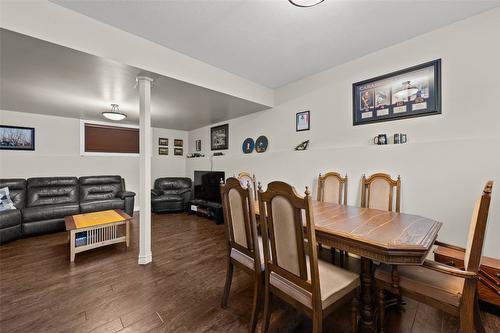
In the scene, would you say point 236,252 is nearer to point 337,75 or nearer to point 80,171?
point 337,75

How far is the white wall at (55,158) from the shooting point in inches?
165

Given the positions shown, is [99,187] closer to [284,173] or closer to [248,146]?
[248,146]

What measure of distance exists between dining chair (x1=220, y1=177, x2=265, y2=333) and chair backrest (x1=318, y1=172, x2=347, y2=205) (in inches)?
63.4

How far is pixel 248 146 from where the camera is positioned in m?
4.54

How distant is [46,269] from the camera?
7.87 ft

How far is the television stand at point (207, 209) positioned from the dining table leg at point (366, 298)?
315 centimetres

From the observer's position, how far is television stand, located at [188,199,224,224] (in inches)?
171

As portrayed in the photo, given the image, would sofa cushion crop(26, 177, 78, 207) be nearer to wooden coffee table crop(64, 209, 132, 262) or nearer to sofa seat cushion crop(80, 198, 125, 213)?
sofa seat cushion crop(80, 198, 125, 213)

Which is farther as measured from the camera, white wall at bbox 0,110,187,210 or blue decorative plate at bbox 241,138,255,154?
blue decorative plate at bbox 241,138,255,154

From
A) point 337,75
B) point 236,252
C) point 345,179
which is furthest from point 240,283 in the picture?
point 337,75

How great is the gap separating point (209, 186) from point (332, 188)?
3060mm

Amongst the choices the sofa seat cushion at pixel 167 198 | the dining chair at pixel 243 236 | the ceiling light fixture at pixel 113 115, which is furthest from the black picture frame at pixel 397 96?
the sofa seat cushion at pixel 167 198

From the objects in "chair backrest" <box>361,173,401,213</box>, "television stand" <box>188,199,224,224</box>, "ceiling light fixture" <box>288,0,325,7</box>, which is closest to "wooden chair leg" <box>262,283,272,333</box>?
"chair backrest" <box>361,173,401,213</box>

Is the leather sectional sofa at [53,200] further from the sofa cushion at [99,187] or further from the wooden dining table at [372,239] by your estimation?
the wooden dining table at [372,239]
